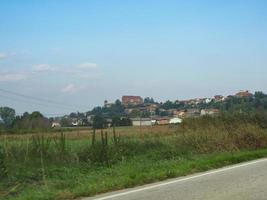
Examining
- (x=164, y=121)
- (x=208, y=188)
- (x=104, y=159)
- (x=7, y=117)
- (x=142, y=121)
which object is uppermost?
(x=142, y=121)

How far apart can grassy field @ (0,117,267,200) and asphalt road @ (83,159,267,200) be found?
2.39 feet

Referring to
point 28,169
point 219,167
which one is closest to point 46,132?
point 28,169

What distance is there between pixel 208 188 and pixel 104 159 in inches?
235

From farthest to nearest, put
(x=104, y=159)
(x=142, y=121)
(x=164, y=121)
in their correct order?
(x=142, y=121), (x=164, y=121), (x=104, y=159)

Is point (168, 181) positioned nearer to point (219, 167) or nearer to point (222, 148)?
point (219, 167)

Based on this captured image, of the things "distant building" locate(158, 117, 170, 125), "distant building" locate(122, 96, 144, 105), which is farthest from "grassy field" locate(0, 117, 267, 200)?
"distant building" locate(122, 96, 144, 105)

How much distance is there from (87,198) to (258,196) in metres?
3.40

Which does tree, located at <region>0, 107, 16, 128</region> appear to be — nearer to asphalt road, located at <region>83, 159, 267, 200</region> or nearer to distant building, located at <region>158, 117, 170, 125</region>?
asphalt road, located at <region>83, 159, 267, 200</region>

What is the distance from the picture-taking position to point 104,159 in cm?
1727

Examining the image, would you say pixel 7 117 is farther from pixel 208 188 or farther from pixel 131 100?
pixel 131 100

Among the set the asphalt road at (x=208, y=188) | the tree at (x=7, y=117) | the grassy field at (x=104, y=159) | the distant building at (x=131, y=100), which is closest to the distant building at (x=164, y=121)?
the distant building at (x=131, y=100)

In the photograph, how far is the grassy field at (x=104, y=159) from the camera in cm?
1261

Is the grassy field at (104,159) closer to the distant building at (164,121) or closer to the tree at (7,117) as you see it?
the tree at (7,117)

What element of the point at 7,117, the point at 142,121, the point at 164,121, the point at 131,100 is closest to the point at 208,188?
the point at 7,117
